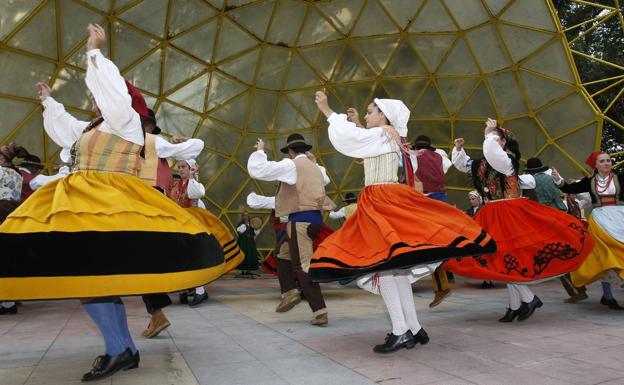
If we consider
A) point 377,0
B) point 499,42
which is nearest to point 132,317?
point 377,0

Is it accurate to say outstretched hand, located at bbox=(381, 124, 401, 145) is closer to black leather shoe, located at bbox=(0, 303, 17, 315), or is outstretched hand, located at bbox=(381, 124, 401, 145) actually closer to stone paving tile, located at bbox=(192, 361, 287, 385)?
stone paving tile, located at bbox=(192, 361, 287, 385)

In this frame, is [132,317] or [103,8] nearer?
[132,317]

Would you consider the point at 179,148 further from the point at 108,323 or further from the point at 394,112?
the point at 394,112

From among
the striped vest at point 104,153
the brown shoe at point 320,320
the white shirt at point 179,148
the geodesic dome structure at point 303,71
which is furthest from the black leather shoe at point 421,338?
the geodesic dome structure at point 303,71

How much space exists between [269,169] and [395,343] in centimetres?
230

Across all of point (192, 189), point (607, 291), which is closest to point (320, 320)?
point (192, 189)

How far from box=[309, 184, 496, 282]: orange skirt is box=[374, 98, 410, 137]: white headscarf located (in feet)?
1.87

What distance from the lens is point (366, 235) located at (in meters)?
3.48

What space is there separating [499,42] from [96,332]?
38.1 ft

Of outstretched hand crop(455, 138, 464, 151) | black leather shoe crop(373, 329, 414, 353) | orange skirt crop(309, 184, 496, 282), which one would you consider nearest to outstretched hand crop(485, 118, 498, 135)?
outstretched hand crop(455, 138, 464, 151)

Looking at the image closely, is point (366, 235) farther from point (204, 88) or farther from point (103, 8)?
point (204, 88)

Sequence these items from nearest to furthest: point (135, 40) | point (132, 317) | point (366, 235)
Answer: point (366, 235) < point (132, 317) < point (135, 40)

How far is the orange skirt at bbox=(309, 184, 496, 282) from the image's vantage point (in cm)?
320

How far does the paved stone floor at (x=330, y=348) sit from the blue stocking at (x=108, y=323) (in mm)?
180
